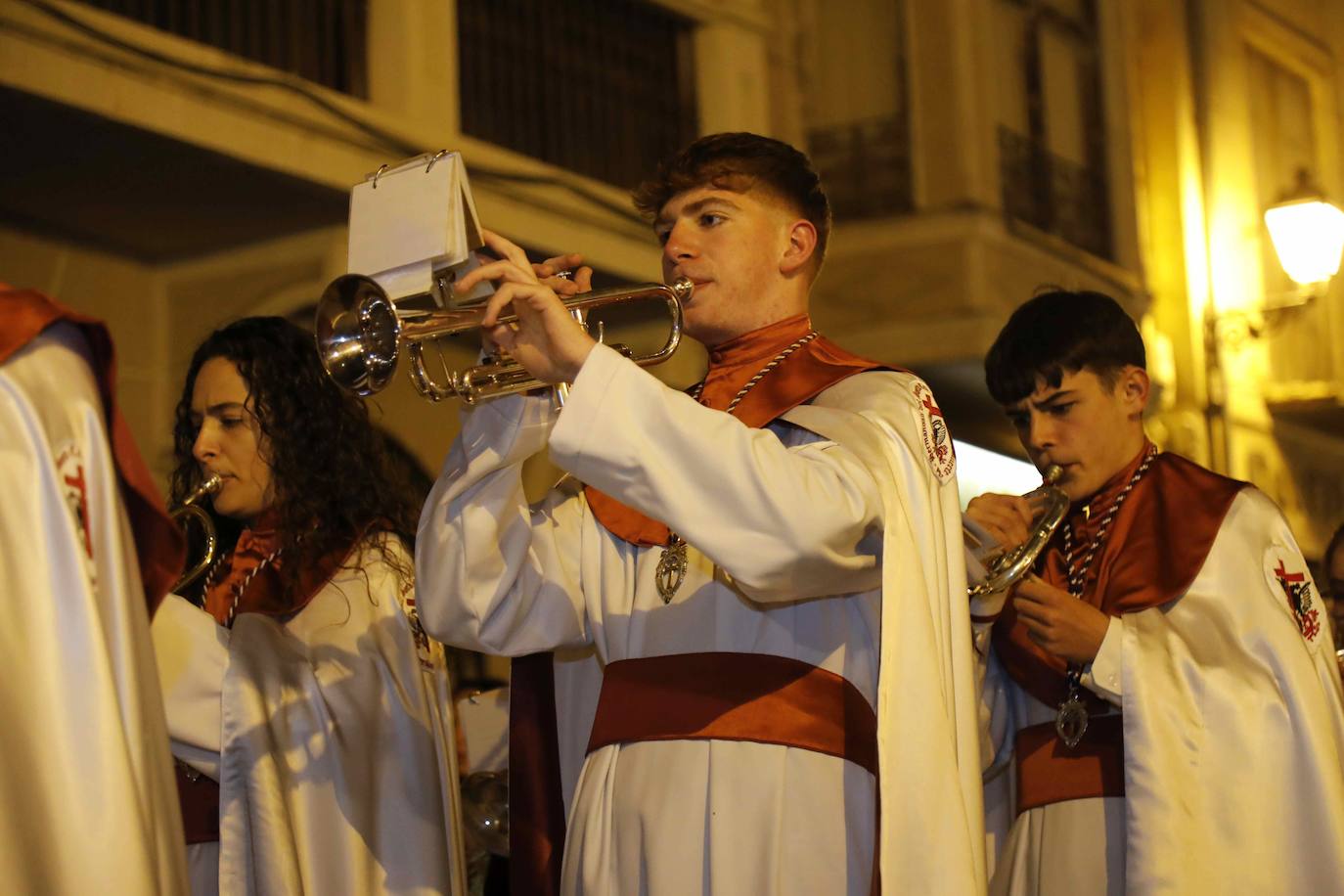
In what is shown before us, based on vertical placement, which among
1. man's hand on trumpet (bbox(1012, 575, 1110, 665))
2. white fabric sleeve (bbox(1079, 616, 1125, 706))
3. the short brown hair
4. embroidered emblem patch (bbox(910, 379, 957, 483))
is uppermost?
the short brown hair

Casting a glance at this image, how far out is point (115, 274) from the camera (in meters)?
7.71

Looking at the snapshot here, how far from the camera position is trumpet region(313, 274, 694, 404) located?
3.33 metres

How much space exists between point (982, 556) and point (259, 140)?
3653mm

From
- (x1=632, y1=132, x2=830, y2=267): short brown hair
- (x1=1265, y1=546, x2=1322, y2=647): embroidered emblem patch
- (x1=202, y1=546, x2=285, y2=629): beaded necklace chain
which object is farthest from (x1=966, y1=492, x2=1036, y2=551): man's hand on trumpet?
(x1=202, y1=546, x2=285, y2=629): beaded necklace chain

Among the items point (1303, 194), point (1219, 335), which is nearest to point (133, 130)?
point (1303, 194)

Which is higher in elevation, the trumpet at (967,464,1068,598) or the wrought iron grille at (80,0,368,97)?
the wrought iron grille at (80,0,368,97)

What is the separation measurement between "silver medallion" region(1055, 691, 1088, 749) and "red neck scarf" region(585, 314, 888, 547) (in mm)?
1003

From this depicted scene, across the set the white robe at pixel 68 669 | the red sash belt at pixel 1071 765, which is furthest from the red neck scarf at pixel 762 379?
the white robe at pixel 68 669

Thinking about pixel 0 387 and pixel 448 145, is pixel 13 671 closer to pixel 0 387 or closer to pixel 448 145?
pixel 0 387

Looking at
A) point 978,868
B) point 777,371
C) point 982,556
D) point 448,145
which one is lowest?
point 978,868

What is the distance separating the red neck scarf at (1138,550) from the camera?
4266mm

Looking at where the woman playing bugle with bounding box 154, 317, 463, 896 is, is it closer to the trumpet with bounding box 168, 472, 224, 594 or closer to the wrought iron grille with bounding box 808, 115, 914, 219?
the trumpet with bounding box 168, 472, 224, 594

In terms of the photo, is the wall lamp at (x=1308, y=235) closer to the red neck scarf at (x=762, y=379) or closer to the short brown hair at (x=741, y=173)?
the short brown hair at (x=741, y=173)

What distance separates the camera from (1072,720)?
4.25m
